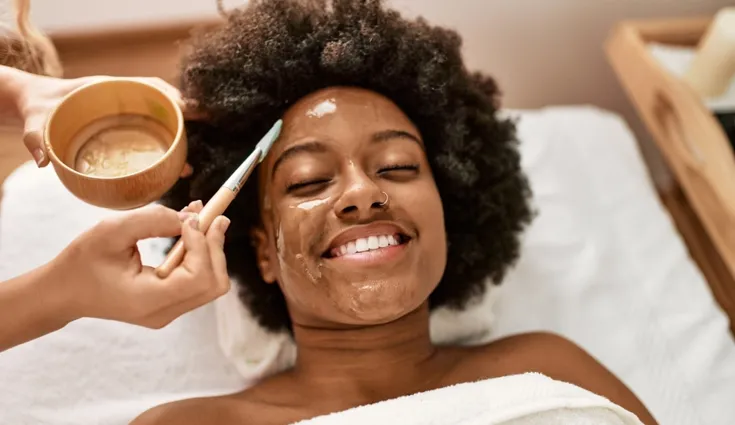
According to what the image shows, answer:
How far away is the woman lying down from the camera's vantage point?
973 millimetres

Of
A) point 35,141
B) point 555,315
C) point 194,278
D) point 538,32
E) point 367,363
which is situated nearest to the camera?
point 194,278

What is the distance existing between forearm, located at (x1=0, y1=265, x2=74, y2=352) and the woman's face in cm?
31

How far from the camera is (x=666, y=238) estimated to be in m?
1.44

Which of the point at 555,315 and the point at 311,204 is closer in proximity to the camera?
the point at 311,204

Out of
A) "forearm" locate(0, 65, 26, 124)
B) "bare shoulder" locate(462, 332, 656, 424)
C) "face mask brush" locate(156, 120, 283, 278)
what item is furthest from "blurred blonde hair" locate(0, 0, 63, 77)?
"bare shoulder" locate(462, 332, 656, 424)

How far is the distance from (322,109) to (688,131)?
0.74m

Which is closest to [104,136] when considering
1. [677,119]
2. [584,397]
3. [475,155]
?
[475,155]

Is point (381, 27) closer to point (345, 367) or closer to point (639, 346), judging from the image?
point (345, 367)

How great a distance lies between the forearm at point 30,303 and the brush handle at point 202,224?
0.12 meters

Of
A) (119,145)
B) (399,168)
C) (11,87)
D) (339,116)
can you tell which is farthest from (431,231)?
(11,87)

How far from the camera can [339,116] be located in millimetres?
1021

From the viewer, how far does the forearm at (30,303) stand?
777 millimetres

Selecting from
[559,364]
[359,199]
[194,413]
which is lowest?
[194,413]

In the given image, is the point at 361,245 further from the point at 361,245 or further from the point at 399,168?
the point at 399,168
